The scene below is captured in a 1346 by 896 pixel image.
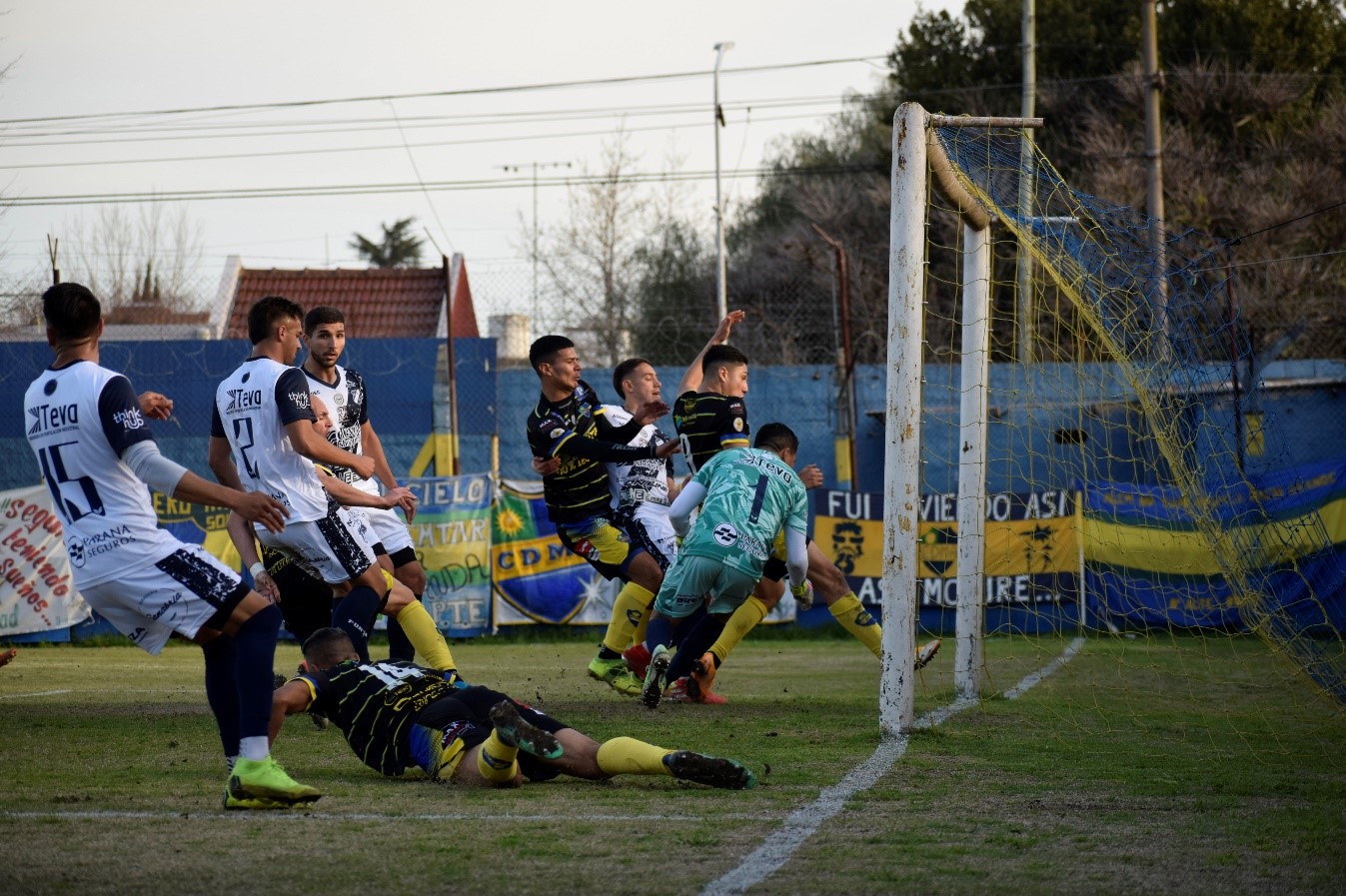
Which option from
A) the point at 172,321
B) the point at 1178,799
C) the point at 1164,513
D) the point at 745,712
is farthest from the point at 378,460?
the point at 172,321

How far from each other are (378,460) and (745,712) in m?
2.61

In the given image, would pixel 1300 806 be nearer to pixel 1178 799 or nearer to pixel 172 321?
pixel 1178 799

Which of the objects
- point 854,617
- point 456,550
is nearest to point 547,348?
point 854,617

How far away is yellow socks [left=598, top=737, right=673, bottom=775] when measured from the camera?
512 centimetres

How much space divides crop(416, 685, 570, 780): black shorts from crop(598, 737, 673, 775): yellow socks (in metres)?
0.24

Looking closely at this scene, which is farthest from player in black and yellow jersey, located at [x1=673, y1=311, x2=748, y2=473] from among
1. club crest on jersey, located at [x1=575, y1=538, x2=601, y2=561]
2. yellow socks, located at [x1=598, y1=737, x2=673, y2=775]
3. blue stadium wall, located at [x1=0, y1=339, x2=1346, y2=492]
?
blue stadium wall, located at [x1=0, y1=339, x2=1346, y2=492]

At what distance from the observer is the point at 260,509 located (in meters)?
4.88

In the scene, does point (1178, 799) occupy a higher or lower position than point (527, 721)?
lower

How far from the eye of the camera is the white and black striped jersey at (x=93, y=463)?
4773 millimetres

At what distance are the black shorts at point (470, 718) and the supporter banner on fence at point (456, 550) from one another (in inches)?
377

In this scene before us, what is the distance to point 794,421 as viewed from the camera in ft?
55.5

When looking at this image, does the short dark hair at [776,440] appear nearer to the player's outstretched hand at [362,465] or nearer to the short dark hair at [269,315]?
the player's outstretched hand at [362,465]

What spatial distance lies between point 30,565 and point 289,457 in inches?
353

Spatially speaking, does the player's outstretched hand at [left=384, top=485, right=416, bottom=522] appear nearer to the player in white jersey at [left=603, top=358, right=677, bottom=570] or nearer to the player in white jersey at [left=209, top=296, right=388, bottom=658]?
the player in white jersey at [left=209, top=296, right=388, bottom=658]
